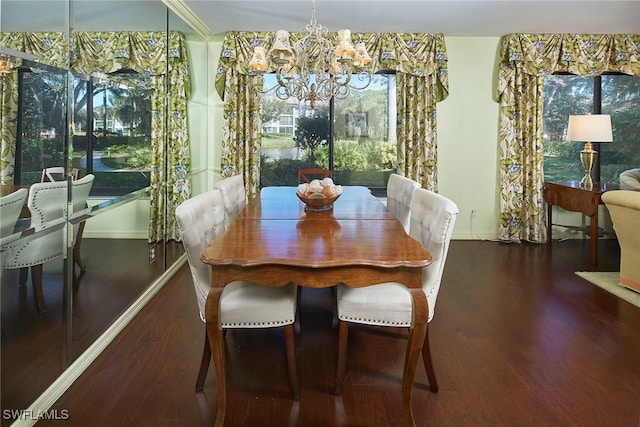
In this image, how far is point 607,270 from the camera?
4238 millimetres

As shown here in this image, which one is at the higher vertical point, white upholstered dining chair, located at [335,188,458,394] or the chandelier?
the chandelier

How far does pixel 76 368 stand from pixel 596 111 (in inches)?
233

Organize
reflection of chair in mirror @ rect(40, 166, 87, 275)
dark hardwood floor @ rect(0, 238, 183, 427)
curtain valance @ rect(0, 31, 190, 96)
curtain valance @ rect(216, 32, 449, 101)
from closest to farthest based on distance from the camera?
dark hardwood floor @ rect(0, 238, 183, 427)
curtain valance @ rect(0, 31, 190, 96)
reflection of chair in mirror @ rect(40, 166, 87, 275)
curtain valance @ rect(216, 32, 449, 101)

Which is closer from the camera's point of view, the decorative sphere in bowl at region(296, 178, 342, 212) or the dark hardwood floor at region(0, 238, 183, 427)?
the dark hardwood floor at region(0, 238, 183, 427)

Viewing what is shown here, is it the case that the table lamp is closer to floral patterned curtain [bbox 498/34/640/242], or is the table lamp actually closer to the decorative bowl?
floral patterned curtain [bbox 498/34/640/242]

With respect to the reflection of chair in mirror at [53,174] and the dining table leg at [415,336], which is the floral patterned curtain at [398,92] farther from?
the dining table leg at [415,336]

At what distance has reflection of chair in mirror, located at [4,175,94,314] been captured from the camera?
1.75 metres

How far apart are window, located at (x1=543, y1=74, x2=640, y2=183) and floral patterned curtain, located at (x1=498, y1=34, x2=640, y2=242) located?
35 cm

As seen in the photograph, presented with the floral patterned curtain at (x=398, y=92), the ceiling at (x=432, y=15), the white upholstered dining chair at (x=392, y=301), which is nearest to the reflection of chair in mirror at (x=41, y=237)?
the white upholstered dining chair at (x=392, y=301)

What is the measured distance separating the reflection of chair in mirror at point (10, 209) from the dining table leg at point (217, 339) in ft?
2.48

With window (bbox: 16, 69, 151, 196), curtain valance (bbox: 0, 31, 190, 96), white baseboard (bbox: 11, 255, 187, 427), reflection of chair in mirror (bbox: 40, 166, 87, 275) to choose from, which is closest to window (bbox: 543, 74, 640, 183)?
curtain valance (bbox: 0, 31, 190, 96)

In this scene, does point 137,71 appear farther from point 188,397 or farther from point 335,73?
point 188,397

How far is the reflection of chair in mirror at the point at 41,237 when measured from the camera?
175 centimetres

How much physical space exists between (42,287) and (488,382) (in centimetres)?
210
